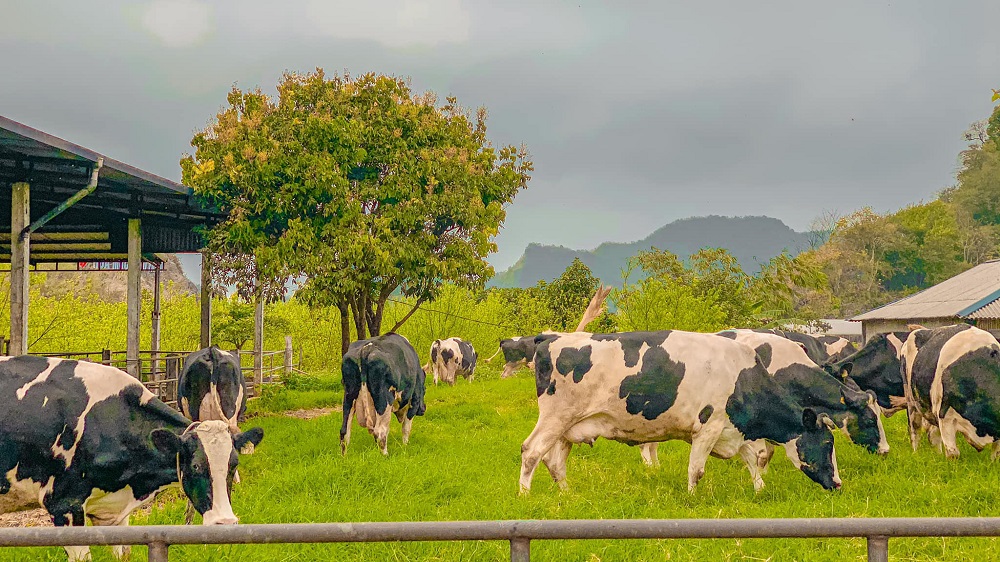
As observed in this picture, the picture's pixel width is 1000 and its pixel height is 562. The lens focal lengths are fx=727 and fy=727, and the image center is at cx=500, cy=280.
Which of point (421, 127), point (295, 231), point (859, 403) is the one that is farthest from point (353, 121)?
point (859, 403)

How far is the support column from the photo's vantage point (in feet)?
40.0

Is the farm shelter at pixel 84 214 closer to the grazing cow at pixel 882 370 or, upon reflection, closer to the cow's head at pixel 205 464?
the cow's head at pixel 205 464

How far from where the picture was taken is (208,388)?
10.4 metres

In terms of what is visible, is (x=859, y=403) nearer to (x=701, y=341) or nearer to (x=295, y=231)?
(x=701, y=341)

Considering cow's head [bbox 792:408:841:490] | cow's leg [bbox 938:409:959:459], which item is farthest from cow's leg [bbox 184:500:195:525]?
cow's leg [bbox 938:409:959:459]

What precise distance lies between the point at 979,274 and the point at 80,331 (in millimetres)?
37858

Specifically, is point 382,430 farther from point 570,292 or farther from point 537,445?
point 570,292

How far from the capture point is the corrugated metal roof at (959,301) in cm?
2378

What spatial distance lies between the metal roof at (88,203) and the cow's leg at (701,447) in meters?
8.69

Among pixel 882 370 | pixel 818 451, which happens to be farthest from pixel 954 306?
pixel 818 451

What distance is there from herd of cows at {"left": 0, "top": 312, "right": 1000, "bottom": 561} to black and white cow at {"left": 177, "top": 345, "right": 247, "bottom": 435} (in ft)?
0.06

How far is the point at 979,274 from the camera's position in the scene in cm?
3072

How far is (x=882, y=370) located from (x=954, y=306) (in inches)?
701

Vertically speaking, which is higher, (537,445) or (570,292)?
(570,292)
